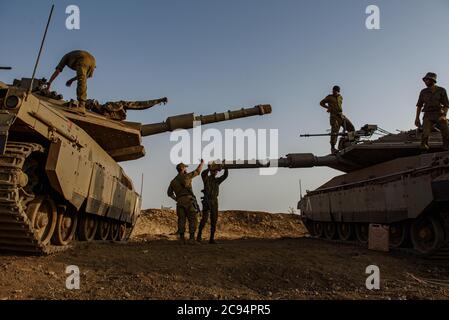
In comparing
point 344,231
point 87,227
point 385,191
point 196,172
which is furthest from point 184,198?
point 344,231

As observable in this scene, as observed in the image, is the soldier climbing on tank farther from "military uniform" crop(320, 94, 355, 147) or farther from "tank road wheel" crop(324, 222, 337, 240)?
"tank road wheel" crop(324, 222, 337, 240)

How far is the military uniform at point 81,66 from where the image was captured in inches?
331

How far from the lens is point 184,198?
29.1 ft

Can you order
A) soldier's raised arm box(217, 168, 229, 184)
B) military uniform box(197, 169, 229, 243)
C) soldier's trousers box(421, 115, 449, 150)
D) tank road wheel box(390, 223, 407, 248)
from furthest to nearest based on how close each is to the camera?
soldier's raised arm box(217, 168, 229, 184)
military uniform box(197, 169, 229, 243)
tank road wheel box(390, 223, 407, 248)
soldier's trousers box(421, 115, 449, 150)

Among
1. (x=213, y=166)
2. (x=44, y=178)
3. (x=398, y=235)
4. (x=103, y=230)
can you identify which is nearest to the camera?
(x=44, y=178)

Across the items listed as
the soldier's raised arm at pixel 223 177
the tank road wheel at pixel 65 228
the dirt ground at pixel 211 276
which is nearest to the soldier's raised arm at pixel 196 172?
the soldier's raised arm at pixel 223 177

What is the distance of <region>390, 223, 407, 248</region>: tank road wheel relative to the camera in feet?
29.0

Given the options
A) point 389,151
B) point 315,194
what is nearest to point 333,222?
point 315,194

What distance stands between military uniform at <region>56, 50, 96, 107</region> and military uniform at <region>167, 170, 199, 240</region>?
2671 mm

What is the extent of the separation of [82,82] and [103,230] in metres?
3.78

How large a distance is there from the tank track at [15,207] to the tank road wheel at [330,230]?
9.18m

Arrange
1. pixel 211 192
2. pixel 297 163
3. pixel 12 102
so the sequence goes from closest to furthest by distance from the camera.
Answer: pixel 12 102 < pixel 211 192 < pixel 297 163

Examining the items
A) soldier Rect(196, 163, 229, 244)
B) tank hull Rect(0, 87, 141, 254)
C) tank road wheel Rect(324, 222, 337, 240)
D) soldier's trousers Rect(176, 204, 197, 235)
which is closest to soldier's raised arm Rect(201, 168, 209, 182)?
soldier Rect(196, 163, 229, 244)

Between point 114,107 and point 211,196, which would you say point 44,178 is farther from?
point 211,196
